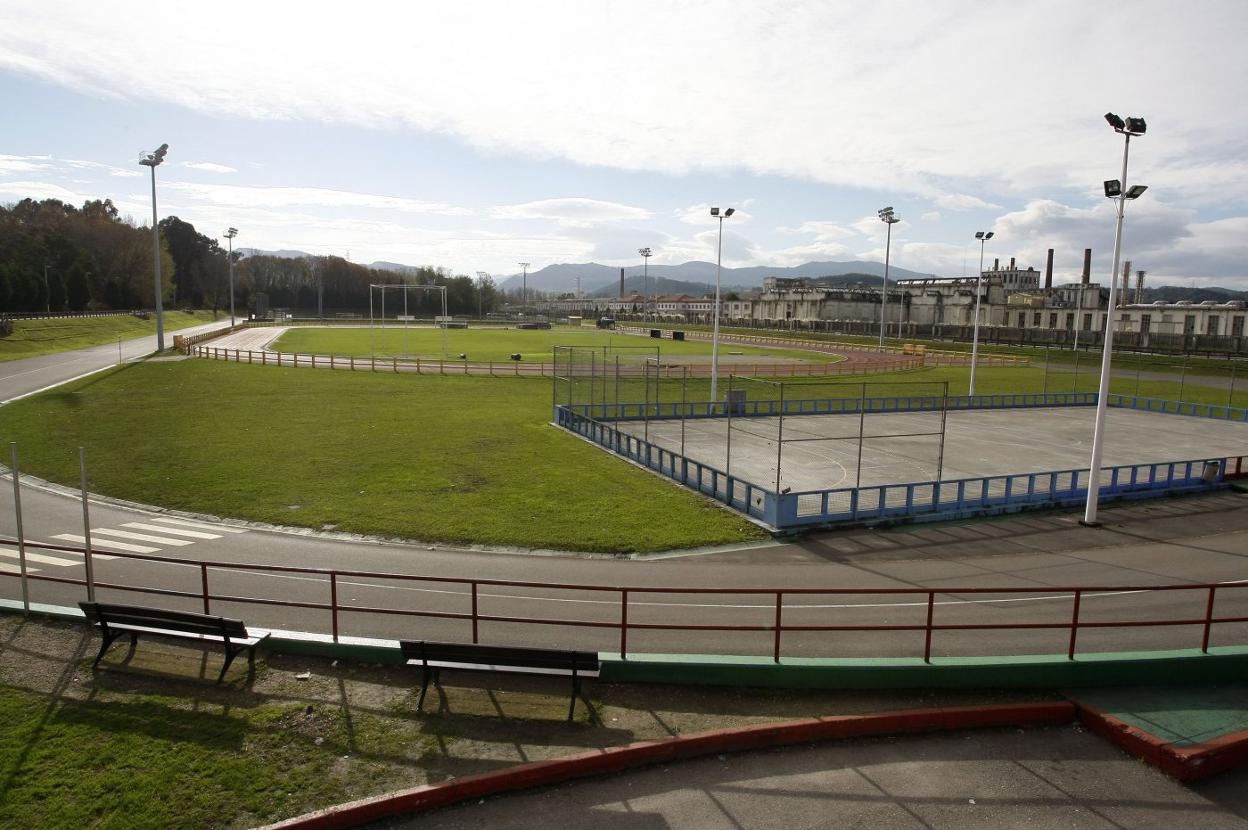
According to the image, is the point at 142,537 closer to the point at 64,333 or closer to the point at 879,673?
the point at 879,673

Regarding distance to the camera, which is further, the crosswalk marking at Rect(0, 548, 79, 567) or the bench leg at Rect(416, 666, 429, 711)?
the crosswalk marking at Rect(0, 548, 79, 567)

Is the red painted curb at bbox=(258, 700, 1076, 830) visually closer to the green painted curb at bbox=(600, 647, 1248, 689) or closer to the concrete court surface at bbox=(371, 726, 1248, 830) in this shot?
the concrete court surface at bbox=(371, 726, 1248, 830)

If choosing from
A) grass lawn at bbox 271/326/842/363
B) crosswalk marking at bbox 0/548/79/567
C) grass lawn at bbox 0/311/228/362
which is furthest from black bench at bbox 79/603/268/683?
grass lawn at bbox 0/311/228/362

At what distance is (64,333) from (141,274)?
5533cm

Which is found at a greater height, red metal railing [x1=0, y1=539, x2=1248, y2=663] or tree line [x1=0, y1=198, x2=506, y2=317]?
tree line [x1=0, y1=198, x2=506, y2=317]

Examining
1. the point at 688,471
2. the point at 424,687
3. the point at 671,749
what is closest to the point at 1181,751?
the point at 671,749

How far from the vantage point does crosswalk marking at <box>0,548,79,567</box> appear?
1608cm

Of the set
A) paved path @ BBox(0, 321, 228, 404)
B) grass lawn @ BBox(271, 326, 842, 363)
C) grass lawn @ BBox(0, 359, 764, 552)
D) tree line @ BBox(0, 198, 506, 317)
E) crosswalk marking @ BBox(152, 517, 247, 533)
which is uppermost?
tree line @ BBox(0, 198, 506, 317)

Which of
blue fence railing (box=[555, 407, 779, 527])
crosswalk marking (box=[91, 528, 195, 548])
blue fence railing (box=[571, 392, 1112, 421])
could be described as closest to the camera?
crosswalk marking (box=[91, 528, 195, 548])

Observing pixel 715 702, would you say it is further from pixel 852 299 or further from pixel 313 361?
pixel 852 299

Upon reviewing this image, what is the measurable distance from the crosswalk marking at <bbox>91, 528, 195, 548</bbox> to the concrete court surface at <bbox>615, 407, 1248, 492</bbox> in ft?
48.3

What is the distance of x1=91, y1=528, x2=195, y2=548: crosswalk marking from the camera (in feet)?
58.3

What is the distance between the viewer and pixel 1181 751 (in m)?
8.93

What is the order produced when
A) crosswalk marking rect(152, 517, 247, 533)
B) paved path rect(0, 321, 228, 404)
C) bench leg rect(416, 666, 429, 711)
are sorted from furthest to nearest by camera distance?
1. paved path rect(0, 321, 228, 404)
2. crosswalk marking rect(152, 517, 247, 533)
3. bench leg rect(416, 666, 429, 711)
